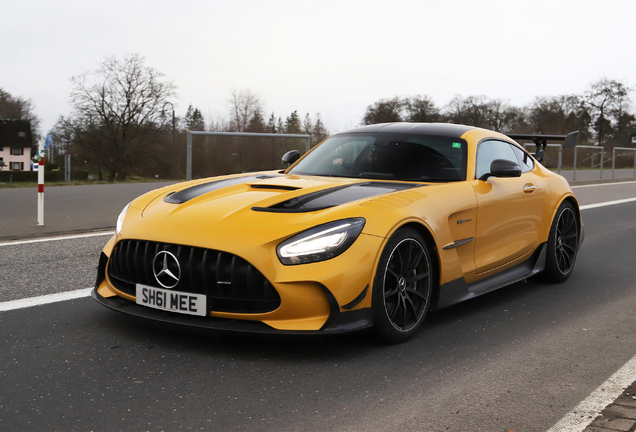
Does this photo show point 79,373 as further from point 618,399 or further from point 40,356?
point 618,399

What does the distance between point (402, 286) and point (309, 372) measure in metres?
0.85

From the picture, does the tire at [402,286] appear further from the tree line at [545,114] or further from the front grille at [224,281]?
the tree line at [545,114]

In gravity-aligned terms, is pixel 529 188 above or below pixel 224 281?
above

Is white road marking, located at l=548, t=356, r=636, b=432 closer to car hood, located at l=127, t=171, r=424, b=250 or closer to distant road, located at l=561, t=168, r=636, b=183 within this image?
car hood, located at l=127, t=171, r=424, b=250

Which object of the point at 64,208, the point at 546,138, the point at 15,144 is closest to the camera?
the point at 546,138

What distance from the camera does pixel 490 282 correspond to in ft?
15.6

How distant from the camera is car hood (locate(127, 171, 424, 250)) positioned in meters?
3.54

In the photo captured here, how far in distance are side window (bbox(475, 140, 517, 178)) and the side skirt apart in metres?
0.81

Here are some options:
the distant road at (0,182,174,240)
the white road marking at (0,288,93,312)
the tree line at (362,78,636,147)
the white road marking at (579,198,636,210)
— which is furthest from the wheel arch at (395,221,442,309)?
the tree line at (362,78,636,147)

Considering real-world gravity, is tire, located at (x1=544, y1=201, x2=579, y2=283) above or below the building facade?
below

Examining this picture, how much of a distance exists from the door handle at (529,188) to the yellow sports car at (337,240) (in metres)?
0.02

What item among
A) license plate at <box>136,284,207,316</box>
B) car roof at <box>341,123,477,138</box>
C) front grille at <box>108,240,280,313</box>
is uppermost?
car roof at <box>341,123,477,138</box>

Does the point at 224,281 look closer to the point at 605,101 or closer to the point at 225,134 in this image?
the point at 225,134

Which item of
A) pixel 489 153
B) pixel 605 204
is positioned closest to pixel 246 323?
pixel 489 153
